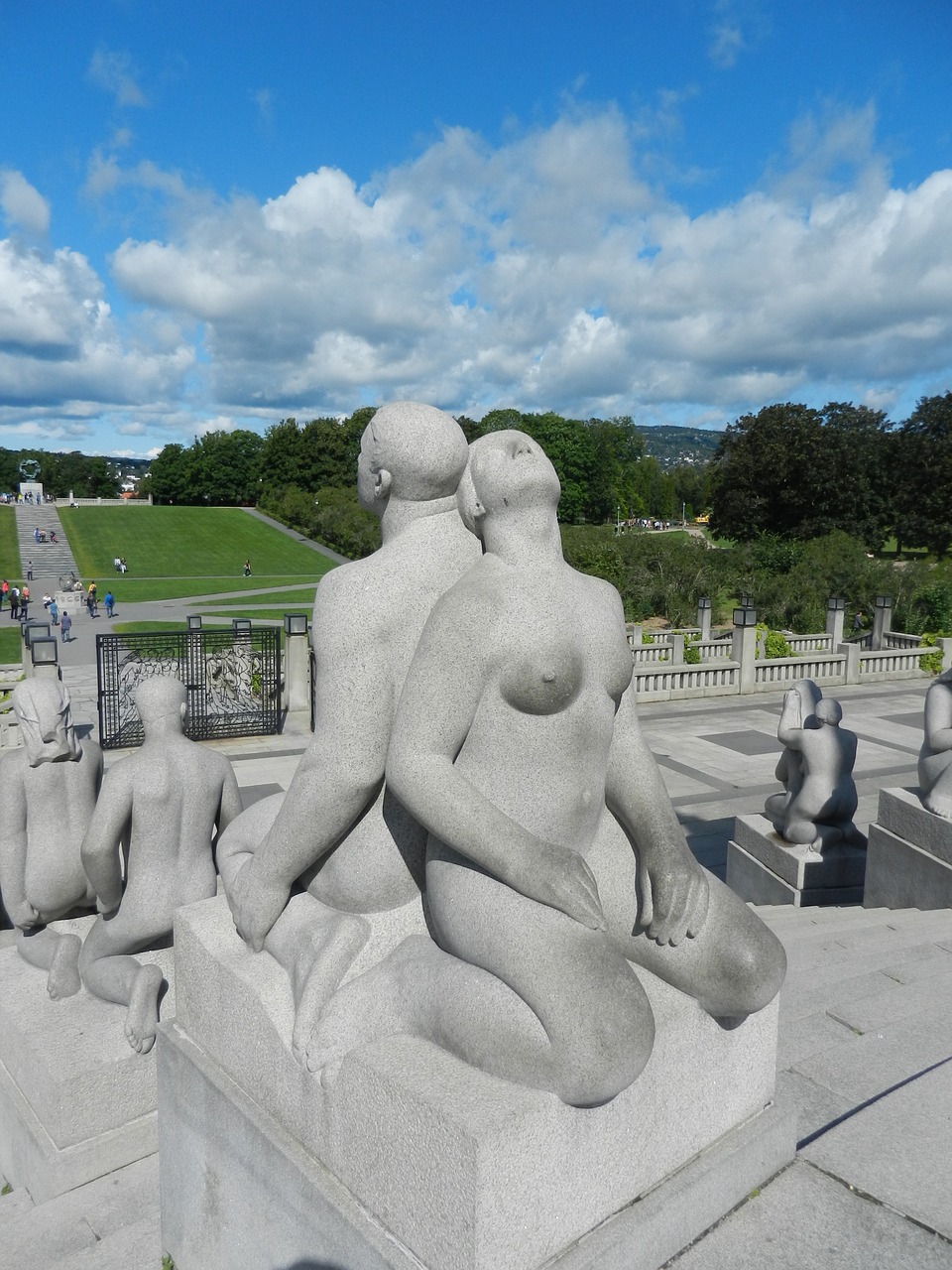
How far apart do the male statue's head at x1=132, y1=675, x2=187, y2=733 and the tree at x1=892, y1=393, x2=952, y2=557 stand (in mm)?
51007

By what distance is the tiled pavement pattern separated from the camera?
8.67 ft

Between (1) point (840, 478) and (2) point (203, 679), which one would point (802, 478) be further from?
(2) point (203, 679)

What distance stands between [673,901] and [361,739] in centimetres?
111

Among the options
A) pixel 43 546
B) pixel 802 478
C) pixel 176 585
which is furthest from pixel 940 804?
pixel 43 546

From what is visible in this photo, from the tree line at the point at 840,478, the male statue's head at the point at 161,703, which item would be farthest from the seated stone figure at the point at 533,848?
the tree line at the point at 840,478

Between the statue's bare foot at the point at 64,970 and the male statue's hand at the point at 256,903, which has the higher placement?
the male statue's hand at the point at 256,903

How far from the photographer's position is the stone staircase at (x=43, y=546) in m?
51.7

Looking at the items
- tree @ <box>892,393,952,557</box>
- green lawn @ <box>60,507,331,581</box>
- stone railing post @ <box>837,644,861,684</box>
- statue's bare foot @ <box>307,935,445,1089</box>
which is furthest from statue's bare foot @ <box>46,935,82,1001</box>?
tree @ <box>892,393,952,557</box>

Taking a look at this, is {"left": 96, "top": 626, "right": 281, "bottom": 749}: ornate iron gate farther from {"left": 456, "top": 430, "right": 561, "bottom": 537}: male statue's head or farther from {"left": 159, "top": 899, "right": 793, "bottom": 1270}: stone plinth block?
{"left": 456, "top": 430, "right": 561, "bottom": 537}: male statue's head

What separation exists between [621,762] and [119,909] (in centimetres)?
263

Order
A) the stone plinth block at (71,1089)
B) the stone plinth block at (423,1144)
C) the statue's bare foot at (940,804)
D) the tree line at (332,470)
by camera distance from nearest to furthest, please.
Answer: the stone plinth block at (423,1144) < the stone plinth block at (71,1089) < the statue's bare foot at (940,804) < the tree line at (332,470)

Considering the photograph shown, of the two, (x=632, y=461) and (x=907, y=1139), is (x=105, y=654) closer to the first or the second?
(x=907, y=1139)

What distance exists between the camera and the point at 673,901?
9.07ft

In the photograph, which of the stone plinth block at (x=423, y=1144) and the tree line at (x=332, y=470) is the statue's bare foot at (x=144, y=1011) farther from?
the tree line at (x=332, y=470)
